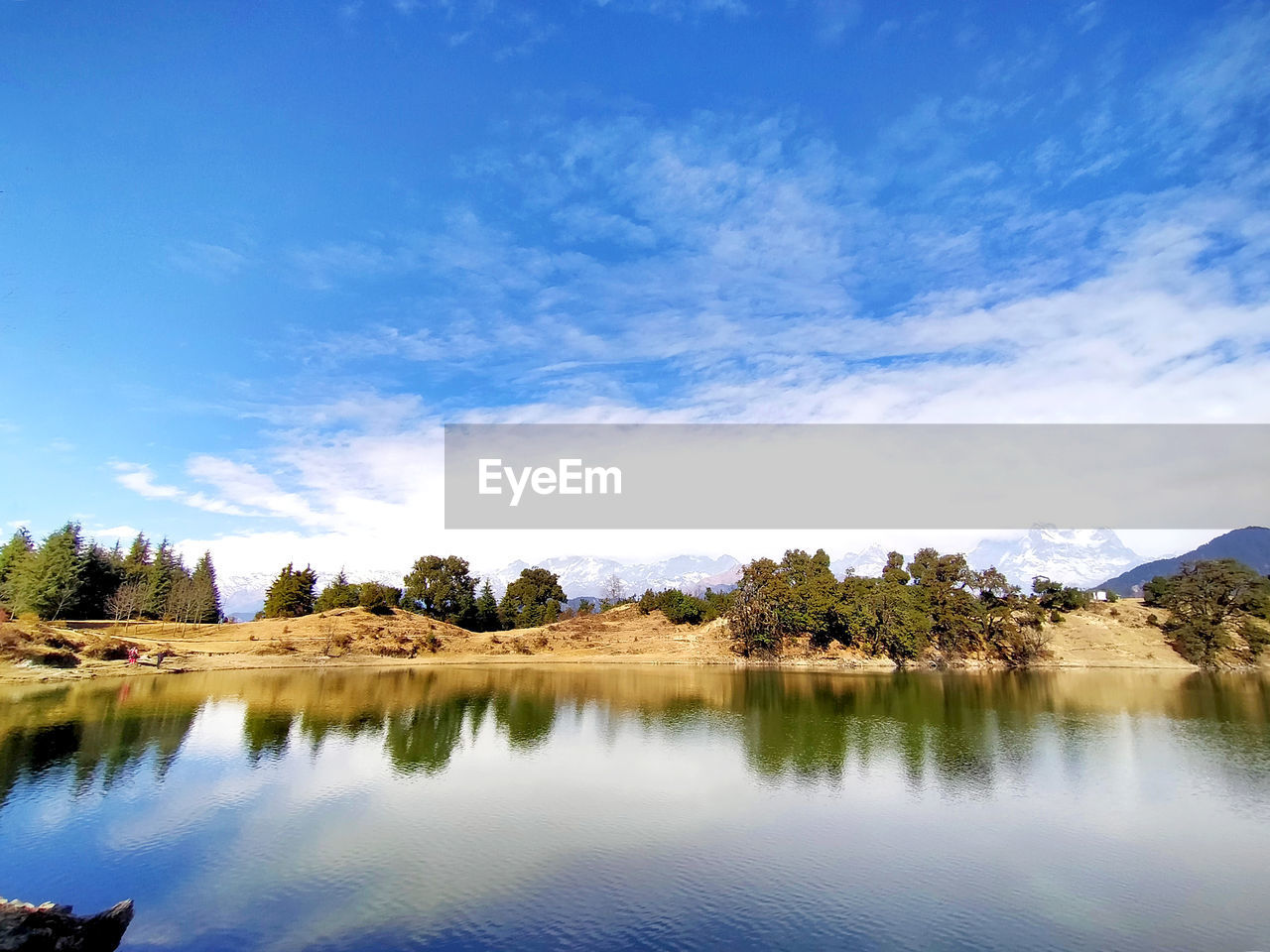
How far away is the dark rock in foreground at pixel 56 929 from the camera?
15.0 metres

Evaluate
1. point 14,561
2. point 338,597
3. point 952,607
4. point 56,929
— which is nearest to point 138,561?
point 14,561

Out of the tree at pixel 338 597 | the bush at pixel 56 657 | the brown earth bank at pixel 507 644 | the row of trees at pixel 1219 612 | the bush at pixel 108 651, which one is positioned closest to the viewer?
the bush at pixel 56 657

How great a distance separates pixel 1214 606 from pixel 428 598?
13191cm

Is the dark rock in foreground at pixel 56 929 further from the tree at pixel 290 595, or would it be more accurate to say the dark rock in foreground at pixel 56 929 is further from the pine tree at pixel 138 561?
the pine tree at pixel 138 561

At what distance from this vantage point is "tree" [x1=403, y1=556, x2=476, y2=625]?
12131 centimetres

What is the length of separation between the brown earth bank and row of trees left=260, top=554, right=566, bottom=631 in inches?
322

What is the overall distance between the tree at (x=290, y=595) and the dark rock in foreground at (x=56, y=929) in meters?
110

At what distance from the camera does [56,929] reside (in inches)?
622

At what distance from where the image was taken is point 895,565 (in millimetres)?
111812

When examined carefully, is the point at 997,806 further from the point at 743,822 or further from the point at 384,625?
the point at 384,625

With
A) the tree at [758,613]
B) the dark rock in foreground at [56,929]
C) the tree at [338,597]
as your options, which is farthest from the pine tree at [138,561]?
the dark rock in foreground at [56,929]

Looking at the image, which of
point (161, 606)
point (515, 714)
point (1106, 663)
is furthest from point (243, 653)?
point (1106, 663)

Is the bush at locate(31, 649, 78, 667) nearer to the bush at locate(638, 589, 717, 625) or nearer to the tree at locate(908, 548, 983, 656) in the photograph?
the bush at locate(638, 589, 717, 625)

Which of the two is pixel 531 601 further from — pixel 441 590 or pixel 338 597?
pixel 338 597
